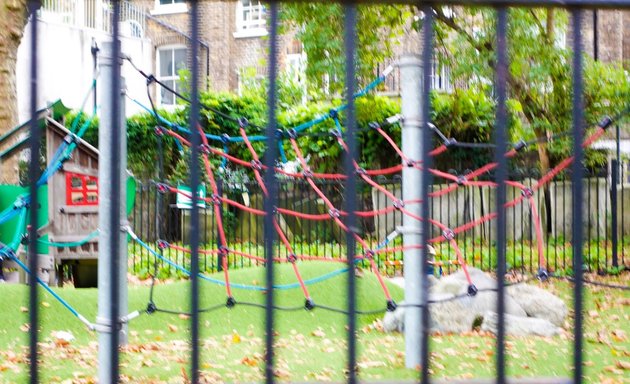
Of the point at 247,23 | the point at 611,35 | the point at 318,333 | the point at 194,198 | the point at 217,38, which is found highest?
the point at 247,23

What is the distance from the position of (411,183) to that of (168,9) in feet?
62.5

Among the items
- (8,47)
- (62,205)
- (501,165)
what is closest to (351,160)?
(501,165)

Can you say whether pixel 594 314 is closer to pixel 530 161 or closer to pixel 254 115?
pixel 530 161

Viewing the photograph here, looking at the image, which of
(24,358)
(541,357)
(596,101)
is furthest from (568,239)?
(24,358)

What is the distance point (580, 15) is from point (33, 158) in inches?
55.4

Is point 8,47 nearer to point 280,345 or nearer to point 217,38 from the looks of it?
point 280,345

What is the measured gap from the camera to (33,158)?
2018 millimetres

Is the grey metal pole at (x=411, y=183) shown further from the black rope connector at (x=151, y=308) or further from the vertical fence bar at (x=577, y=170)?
the vertical fence bar at (x=577, y=170)

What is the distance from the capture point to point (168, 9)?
74.4 feet

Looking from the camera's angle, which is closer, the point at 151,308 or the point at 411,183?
the point at 151,308

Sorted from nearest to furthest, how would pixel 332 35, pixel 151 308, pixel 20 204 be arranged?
pixel 151 308, pixel 20 204, pixel 332 35

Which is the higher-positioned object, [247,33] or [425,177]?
[247,33]

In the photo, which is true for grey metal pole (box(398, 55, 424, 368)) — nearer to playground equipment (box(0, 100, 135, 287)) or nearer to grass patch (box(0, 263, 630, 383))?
grass patch (box(0, 263, 630, 383))

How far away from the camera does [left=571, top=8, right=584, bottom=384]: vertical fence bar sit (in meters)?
2.18
